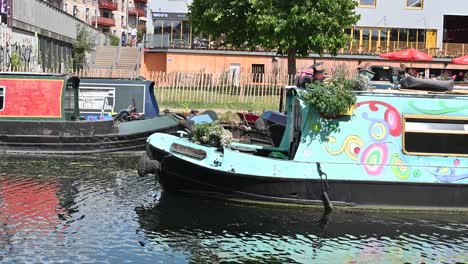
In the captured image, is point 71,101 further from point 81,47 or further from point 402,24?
point 402,24

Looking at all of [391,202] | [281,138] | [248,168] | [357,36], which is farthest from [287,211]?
[357,36]

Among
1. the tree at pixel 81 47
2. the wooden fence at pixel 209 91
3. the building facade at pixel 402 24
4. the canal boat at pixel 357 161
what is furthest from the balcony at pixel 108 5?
the canal boat at pixel 357 161

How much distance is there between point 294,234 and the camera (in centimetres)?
1018

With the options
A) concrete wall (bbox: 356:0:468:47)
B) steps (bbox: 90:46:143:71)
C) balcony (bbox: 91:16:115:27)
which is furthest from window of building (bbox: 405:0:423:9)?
balcony (bbox: 91:16:115:27)

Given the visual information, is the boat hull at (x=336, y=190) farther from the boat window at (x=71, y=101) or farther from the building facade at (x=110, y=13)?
the building facade at (x=110, y=13)

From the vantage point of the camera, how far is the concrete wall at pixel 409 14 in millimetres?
51562

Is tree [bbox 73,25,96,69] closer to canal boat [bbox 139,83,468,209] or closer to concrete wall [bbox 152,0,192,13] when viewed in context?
concrete wall [bbox 152,0,192,13]

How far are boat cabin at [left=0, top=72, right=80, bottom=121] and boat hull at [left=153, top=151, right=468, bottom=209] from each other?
717 cm

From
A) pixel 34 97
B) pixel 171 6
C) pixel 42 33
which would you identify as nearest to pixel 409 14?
pixel 171 6

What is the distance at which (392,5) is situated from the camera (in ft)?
169

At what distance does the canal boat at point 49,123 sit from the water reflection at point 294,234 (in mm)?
6223

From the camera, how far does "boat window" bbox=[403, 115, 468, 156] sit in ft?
38.0

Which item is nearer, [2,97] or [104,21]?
[2,97]

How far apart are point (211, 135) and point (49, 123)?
24.1ft
